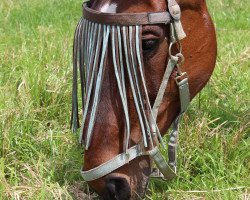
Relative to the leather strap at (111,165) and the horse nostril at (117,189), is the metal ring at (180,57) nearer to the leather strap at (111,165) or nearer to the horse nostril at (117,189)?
the leather strap at (111,165)

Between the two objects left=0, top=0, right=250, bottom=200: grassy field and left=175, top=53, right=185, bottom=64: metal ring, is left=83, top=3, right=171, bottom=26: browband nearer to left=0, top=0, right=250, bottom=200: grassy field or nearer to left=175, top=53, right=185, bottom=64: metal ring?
left=175, top=53, right=185, bottom=64: metal ring

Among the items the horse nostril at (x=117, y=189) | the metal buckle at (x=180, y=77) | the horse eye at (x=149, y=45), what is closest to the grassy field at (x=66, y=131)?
the horse nostril at (x=117, y=189)

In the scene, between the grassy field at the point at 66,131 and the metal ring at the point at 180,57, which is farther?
the grassy field at the point at 66,131

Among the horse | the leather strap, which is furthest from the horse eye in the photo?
the leather strap

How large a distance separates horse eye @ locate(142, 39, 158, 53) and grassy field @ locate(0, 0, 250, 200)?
694mm

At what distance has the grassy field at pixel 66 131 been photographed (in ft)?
8.10

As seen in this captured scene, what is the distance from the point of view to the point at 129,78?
1.87m

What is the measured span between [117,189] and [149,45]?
50 cm

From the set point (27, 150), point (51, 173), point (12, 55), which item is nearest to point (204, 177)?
point (51, 173)

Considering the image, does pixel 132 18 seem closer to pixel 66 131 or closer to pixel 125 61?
pixel 125 61

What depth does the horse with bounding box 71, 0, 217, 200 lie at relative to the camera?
1861mm

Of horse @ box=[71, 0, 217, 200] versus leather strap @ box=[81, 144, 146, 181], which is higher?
horse @ box=[71, 0, 217, 200]

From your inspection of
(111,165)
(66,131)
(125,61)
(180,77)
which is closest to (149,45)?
(125,61)

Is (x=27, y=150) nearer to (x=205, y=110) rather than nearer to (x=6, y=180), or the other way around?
(x=6, y=180)
